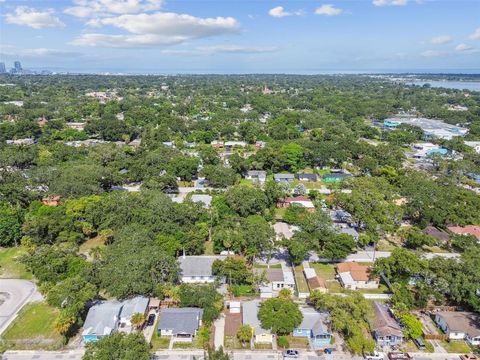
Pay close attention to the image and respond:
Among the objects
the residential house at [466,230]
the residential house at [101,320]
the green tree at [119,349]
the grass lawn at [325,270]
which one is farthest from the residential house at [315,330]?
the residential house at [466,230]

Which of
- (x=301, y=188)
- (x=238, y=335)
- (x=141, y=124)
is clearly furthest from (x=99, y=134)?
(x=238, y=335)

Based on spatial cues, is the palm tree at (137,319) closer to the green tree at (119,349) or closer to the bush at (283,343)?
the green tree at (119,349)

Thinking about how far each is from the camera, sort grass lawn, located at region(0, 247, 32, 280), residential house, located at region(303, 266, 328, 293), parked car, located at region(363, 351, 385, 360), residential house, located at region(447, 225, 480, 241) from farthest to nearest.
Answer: residential house, located at region(447, 225, 480, 241)
grass lawn, located at region(0, 247, 32, 280)
residential house, located at region(303, 266, 328, 293)
parked car, located at region(363, 351, 385, 360)

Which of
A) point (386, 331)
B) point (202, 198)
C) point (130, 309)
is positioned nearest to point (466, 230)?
point (386, 331)

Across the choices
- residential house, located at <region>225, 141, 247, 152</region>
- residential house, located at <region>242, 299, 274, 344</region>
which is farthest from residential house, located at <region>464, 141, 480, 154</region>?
residential house, located at <region>242, 299, 274, 344</region>

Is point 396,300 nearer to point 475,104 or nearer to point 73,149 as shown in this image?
point 73,149

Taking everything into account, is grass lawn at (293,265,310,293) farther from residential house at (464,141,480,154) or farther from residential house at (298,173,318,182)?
residential house at (464,141,480,154)

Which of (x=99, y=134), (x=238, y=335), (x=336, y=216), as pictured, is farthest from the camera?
(x=99, y=134)
